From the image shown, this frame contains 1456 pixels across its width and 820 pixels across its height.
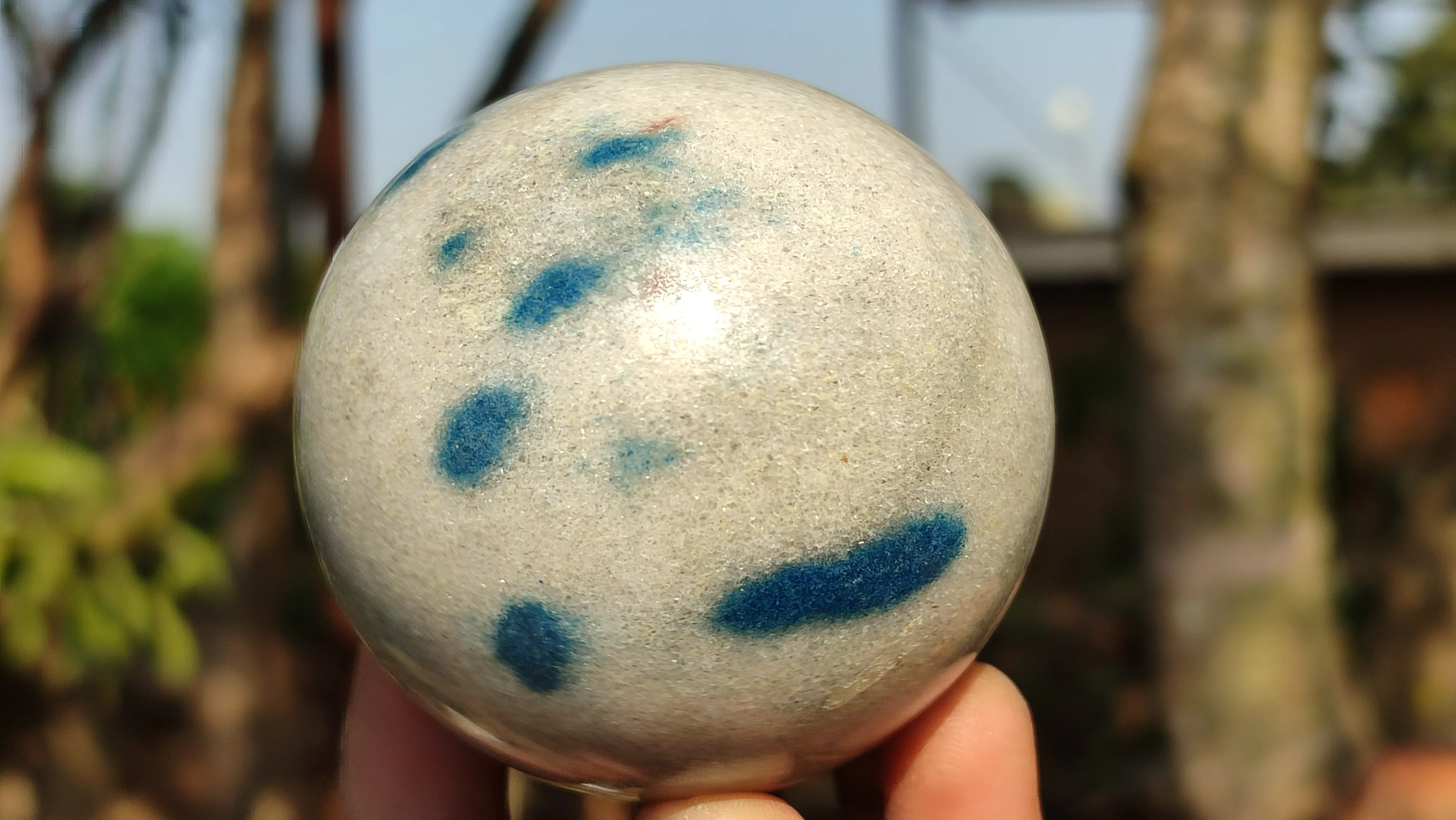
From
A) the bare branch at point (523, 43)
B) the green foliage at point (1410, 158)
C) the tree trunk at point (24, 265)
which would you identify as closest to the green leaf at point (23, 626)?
the tree trunk at point (24, 265)

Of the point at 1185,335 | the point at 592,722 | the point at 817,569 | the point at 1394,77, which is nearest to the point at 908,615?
the point at 817,569

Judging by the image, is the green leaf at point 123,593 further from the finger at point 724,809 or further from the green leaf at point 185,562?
the finger at point 724,809

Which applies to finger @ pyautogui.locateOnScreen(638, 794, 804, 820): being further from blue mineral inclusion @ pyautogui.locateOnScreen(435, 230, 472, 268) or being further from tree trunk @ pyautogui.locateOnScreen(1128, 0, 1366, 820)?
tree trunk @ pyautogui.locateOnScreen(1128, 0, 1366, 820)

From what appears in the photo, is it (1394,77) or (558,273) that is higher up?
(558,273)

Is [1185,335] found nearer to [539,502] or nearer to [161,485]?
[539,502]

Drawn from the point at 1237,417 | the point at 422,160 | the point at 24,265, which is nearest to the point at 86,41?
the point at 24,265

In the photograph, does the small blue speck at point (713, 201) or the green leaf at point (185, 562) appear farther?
the green leaf at point (185, 562)

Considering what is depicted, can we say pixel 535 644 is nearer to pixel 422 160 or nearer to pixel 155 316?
pixel 422 160

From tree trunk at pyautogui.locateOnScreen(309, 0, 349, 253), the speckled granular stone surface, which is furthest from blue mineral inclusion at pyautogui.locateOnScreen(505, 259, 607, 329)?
tree trunk at pyautogui.locateOnScreen(309, 0, 349, 253)
